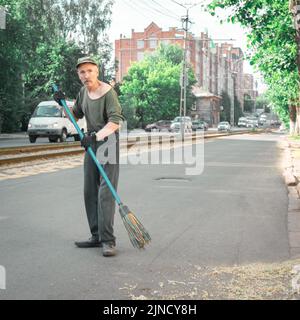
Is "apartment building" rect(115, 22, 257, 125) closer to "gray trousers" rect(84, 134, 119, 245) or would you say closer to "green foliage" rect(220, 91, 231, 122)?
"green foliage" rect(220, 91, 231, 122)

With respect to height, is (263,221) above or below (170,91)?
→ below

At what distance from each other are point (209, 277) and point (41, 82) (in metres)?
45.6

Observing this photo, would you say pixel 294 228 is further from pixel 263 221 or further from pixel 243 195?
pixel 243 195

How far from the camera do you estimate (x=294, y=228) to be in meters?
5.95

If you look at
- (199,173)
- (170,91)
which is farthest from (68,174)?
(170,91)

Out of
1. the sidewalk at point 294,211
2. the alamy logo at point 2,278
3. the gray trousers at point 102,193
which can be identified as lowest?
the sidewalk at point 294,211

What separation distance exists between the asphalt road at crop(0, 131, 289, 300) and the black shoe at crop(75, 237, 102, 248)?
0.32 feet

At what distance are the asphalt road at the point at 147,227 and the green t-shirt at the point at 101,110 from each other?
1200mm

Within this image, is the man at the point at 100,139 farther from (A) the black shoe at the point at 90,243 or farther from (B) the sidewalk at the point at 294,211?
(B) the sidewalk at the point at 294,211

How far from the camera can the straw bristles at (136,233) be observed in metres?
4.94

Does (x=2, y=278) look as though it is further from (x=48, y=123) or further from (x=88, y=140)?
(x=48, y=123)

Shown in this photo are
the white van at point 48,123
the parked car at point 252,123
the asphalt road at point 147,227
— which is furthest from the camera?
the parked car at point 252,123

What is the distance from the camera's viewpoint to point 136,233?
497 centimetres

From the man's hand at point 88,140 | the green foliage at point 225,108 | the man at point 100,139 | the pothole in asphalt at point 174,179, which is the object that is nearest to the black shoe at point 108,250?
the man at point 100,139
